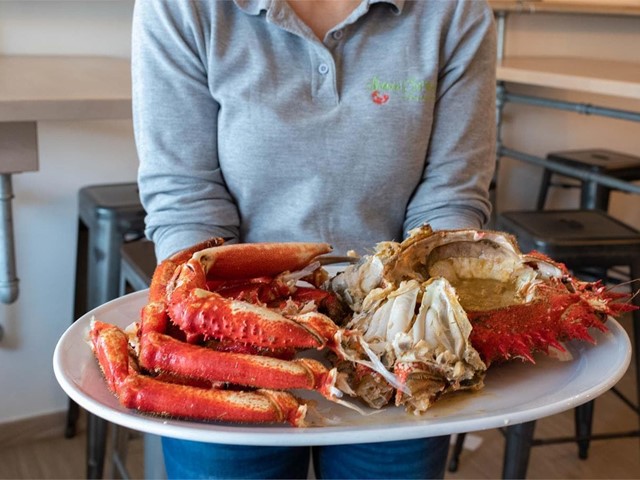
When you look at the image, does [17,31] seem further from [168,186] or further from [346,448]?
[346,448]

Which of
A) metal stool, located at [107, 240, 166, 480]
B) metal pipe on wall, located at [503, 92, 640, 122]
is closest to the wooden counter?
metal pipe on wall, located at [503, 92, 640, 122]

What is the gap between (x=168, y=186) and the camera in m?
1.06

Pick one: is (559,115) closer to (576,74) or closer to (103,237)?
(576,74)

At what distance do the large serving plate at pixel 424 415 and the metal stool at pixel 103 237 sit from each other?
35.6 inches

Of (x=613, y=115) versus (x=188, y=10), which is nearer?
(x=188, y=10)

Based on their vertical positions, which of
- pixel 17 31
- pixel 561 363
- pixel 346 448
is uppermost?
pixel 17 31

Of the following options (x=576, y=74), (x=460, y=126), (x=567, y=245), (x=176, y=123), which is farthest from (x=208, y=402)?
(x=576, y=74)

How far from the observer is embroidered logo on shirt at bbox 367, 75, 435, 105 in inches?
42.4

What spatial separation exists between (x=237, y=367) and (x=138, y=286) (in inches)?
33.4

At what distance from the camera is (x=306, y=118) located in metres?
1.05

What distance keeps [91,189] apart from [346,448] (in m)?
1.13

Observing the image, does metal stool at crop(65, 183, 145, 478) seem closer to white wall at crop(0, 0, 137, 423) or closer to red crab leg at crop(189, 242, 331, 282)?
white wall at crop(0, 0, 137, 423)

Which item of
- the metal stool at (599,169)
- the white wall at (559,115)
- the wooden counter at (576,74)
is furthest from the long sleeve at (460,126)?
the white wall at (559,115)

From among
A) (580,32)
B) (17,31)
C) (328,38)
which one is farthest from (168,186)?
(580,32)
